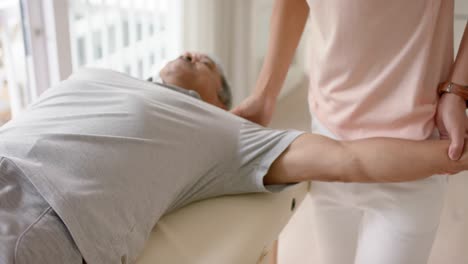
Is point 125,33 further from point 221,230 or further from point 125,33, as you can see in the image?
point 221,230

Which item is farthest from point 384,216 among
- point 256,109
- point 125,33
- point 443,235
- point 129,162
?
point 125,33

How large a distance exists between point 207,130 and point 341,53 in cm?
35

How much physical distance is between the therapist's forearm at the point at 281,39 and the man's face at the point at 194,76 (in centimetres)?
25

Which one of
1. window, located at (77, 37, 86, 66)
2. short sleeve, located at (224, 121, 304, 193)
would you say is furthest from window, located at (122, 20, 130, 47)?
short sleeve, located at (224, 121, 304, 193)

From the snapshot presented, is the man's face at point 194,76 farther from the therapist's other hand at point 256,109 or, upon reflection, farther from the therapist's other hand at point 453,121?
the therapist's other hand at point 453,121

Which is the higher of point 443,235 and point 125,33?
point 125,33

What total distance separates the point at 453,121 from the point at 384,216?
0.26 metres

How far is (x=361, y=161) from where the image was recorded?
1313 millimetres

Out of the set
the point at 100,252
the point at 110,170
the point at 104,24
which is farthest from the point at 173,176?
the point at 104,24

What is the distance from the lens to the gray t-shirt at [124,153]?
3.68 feet

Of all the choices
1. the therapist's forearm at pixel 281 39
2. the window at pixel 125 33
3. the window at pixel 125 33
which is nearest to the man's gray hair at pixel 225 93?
the therapist's forearm at pixel 281 39

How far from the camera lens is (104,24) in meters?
2.45

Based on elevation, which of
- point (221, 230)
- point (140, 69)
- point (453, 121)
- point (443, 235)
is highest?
point (453, 121)

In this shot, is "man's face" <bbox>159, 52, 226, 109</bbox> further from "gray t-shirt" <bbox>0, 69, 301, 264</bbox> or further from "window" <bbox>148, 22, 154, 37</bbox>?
"window" <bbox>148, 22, 154, 37</bbox>
